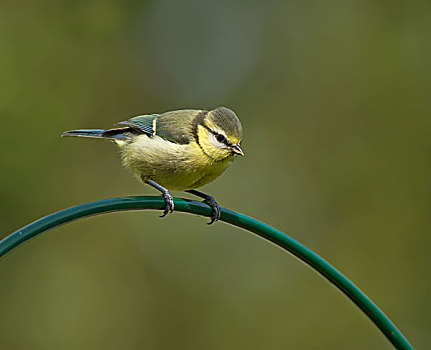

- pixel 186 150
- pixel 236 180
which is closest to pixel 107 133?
pixel 186 150

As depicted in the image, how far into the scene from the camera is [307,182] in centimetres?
683

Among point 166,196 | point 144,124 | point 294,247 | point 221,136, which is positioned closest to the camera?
point 294,247

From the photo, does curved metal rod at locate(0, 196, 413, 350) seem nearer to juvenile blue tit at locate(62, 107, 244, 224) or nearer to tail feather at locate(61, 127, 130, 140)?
juvenile blue tit at locate(62, 107, 244, 224)

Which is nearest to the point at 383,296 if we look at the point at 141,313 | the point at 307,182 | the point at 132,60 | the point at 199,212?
the point at 307,182

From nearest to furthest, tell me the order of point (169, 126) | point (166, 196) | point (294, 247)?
point (294, 247), point (166, 196), point (169, 126)

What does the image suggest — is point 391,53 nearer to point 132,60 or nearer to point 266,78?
point 266,78

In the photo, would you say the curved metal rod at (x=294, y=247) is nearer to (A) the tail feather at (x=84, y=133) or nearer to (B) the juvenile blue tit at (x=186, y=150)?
(B) the juvenile blue tit at (x=186, y=150)

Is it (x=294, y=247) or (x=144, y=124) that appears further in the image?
(x=144, y=124)

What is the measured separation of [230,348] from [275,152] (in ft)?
7.32

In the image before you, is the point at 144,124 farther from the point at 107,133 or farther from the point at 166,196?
the point at 166,196

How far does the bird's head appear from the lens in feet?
11.0

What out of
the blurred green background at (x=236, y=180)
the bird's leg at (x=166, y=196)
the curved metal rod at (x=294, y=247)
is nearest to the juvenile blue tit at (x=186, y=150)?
the bird's leg at (x=166, y=196)

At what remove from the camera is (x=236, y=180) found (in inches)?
280

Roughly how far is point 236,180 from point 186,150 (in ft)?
12.2
